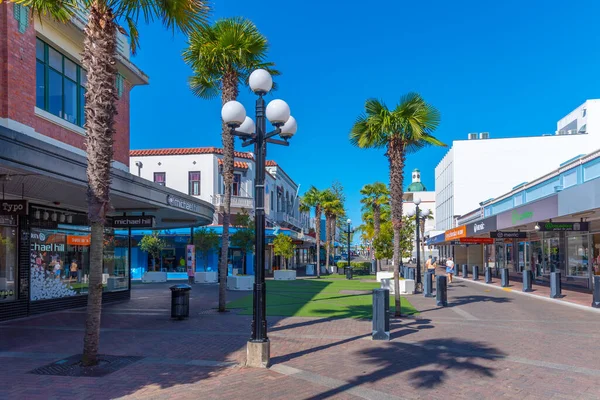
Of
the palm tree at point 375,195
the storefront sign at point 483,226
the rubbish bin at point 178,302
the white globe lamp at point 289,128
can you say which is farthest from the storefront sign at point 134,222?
the palm tree at point 375,195

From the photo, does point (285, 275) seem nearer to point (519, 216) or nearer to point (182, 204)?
point (519, 216)

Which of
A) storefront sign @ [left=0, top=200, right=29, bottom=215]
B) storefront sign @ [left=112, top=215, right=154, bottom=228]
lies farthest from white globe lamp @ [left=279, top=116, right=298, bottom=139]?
storefront sign @ [left=112, top=215, right=154, bottom=228]

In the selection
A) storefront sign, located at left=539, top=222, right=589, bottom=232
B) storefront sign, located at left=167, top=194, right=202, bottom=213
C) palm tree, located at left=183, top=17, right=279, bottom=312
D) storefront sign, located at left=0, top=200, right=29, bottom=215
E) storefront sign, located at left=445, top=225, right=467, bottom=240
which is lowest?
storefront sign, located at left=445, top=225, right=467, bottom=240

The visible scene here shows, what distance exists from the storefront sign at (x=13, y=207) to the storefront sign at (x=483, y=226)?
70.7 feet

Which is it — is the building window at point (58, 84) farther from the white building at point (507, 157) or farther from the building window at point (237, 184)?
the white building at point (507, 157)

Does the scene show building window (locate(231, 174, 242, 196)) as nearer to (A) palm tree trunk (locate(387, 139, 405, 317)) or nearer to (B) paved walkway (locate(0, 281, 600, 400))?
(B) paved walkway (locate(0, 281, 600, 400))

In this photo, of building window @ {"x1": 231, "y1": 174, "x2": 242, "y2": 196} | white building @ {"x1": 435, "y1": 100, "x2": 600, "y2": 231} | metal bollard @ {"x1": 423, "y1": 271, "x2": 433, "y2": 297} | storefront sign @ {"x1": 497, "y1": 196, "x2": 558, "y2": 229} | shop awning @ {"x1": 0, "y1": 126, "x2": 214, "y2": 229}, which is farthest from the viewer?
white building @ {"x1": 435, "y1": 100, "x2": 600, "y2": 231}

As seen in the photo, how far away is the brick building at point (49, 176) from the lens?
10630mm

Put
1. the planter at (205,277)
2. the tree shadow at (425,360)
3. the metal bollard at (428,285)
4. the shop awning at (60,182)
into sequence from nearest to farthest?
the tree shadow at (425,360), the shop awning at (60,182), the metal bollard at (428,285), the planter at (205,277)

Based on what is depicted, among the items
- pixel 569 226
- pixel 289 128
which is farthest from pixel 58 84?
pixel 569 226

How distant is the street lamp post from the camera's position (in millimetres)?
8062

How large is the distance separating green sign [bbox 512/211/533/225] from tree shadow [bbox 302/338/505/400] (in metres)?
12.2

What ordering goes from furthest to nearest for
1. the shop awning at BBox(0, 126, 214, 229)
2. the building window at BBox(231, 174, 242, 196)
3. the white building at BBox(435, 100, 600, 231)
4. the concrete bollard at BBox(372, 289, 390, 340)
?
1. the white building at BBox(435, 100, 600, 231)
2. the building window at BBox(231, 174, 242, 196)
3. the concrete bollard at BBox(372, 289, 390, 340)
4. the shop awning at BBox(0, 126, 214, 229)

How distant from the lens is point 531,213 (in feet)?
67.3
